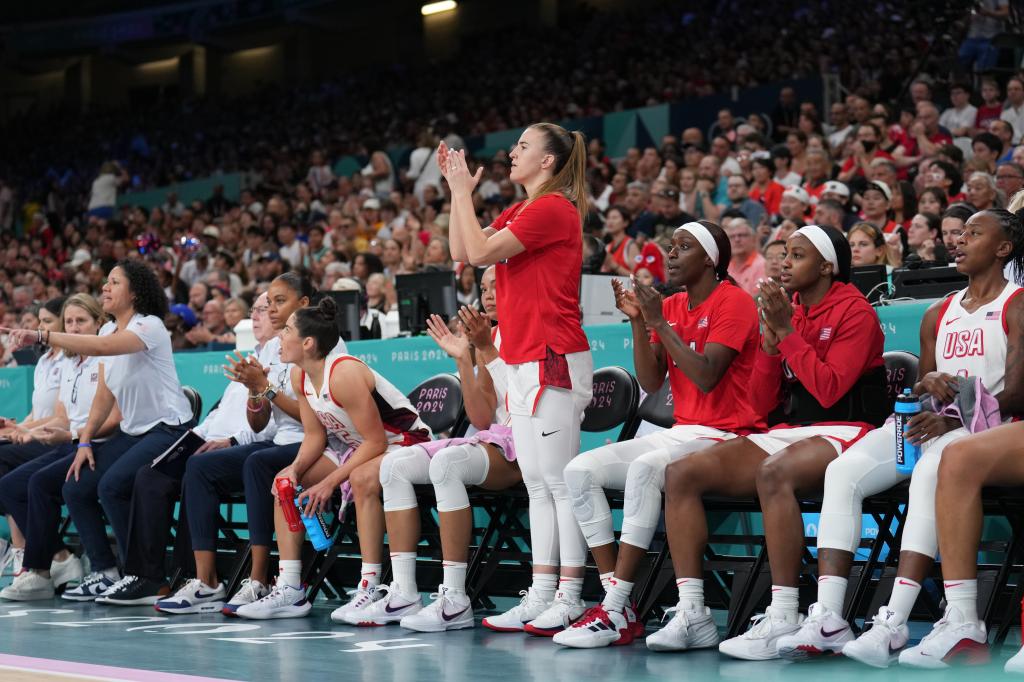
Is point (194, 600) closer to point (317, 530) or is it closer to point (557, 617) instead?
point (317, 530)

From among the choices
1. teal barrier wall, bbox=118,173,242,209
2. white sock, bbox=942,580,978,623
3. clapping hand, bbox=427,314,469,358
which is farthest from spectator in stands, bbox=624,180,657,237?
teal barrier wall, bbox=118,173,242,209

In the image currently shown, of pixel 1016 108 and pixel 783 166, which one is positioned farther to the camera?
pixel 783 166

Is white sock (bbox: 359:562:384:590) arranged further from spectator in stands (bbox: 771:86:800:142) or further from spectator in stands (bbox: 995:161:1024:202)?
spectator in stands (bbox: 771:86:800:142)

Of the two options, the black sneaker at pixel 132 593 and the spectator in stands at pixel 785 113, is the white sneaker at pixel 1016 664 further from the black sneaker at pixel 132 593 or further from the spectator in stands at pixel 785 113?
the spectator in stands at pixel 785 113

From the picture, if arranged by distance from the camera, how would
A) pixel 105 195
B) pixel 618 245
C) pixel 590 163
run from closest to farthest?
pixel 618 245, pixel 590 163, pixel 105 195

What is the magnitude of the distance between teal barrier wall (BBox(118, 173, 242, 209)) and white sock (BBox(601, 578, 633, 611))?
54.6 ft

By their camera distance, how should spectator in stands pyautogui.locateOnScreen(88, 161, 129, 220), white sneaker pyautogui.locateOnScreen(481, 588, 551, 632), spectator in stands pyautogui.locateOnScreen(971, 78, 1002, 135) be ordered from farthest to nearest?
spectator in stands pyautogui.locateOnScreen(88, 161, 129, 220), spectator in stands pyautogui.locateOnScreen(971, 78, 1002, 135), white sneaker pyautogui.locateOnScreen(481, 588, 551, 632)

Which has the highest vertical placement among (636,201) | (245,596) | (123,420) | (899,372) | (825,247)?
(636,201)

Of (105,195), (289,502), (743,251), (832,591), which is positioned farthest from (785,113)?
(105,195)

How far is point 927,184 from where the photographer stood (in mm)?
9070

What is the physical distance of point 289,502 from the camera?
5770 mm

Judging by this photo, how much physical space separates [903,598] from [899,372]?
1.17 metres

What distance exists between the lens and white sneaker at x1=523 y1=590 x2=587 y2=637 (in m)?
4.89

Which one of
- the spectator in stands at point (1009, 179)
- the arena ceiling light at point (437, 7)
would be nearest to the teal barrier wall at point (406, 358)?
the spectator in stands at point (1009, 179)
